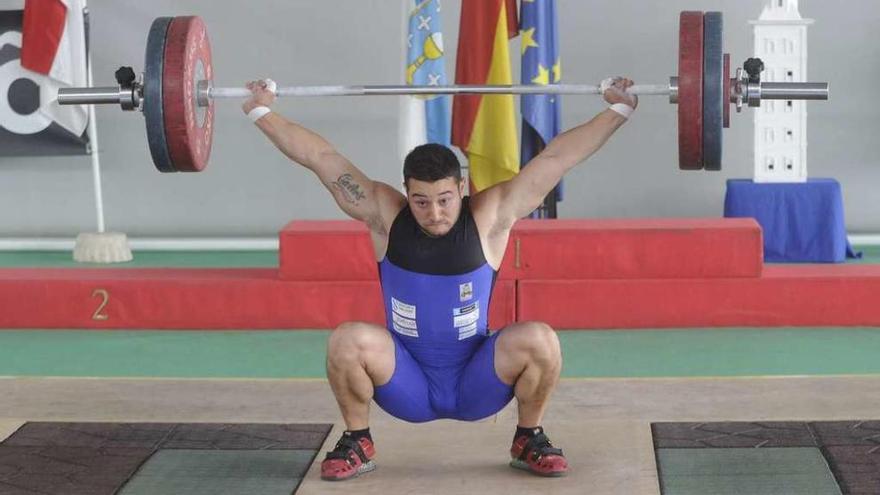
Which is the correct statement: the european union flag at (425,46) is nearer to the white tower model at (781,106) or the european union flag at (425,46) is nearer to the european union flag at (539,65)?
the european union flag at (539,65)

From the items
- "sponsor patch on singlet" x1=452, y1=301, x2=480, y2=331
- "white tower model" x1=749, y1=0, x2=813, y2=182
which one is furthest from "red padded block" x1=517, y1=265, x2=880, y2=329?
"sponsor patch on singlet" x1=452, y1=301, x2=480, y2=331

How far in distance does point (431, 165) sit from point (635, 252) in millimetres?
2384

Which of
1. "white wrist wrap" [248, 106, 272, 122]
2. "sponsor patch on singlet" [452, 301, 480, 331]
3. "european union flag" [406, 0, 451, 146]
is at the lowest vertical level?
"sponsor patch on singlet" [452, 301, 480, 331]

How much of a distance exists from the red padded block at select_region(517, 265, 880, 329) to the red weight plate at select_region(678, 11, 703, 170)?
2055mm

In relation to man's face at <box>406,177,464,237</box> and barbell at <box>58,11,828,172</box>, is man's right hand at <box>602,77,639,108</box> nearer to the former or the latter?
barbell at <box>58,11,828,172</box>

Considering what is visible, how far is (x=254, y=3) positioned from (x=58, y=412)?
3915mm

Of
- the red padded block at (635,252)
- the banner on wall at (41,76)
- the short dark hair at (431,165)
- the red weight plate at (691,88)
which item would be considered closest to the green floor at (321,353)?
the red padded block at (635,252)

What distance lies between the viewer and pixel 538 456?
3.43 meters

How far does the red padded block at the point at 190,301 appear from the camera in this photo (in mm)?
5539

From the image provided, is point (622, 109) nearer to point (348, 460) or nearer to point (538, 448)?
point (538, 448)

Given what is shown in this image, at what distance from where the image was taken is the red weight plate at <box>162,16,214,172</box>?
3.48m

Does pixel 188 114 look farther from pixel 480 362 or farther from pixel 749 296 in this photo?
pixel 749 296

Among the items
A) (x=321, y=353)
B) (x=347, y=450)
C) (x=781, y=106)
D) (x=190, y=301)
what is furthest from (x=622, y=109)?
(x=781, y=106)

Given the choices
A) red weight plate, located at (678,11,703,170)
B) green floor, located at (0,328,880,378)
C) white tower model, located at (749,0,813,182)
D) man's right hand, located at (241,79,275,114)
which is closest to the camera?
red weight plate, located at (678,11,703,170)
